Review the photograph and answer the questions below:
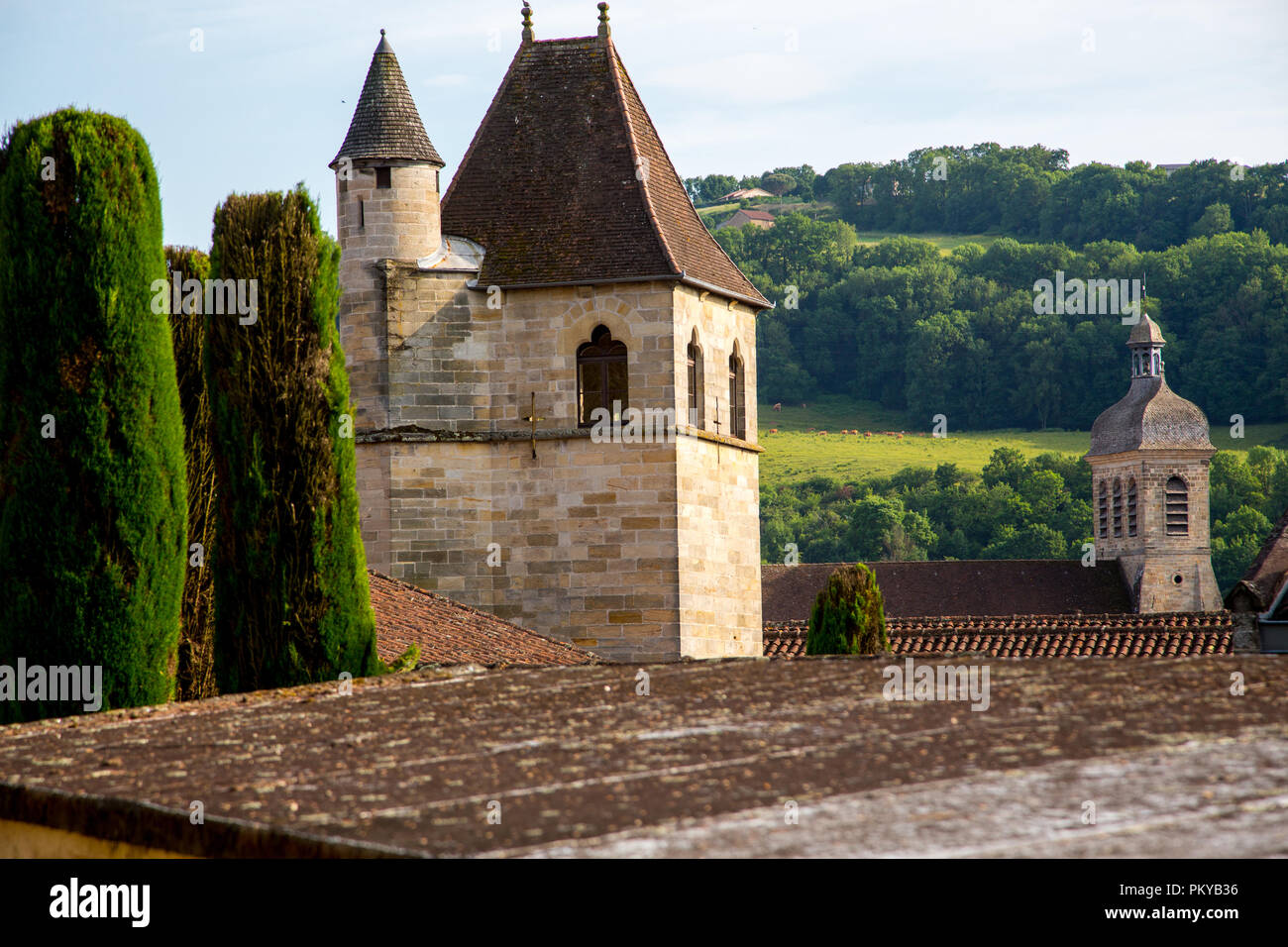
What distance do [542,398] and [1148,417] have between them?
4950cm

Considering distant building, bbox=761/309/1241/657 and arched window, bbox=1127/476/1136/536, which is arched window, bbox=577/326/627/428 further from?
arched window, bbox=1127/476/1136/536

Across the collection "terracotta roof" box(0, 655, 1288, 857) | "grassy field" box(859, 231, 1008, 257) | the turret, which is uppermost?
"grassy field" box(859, 231, 1008, 257)

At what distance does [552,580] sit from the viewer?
24.0 meters

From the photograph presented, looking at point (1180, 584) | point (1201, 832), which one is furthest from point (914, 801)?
point (1180, 584)

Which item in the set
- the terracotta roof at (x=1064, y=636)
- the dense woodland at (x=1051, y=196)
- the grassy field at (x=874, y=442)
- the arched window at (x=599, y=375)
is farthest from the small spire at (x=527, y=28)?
the dense woodland at (x=1051, y=196)

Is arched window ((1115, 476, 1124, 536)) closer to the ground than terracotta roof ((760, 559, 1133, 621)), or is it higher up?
higher up

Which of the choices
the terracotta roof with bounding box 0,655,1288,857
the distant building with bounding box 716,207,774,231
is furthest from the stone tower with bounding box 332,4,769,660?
the distant building with bounding box 716,207,774,231

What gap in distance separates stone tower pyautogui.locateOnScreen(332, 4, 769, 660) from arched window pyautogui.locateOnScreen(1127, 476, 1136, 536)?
48.2 meters

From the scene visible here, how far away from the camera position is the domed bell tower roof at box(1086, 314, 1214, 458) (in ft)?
228

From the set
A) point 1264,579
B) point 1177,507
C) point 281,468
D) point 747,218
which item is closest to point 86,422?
point 281,468

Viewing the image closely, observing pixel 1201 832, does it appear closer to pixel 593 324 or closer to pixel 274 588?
pixel 274 588

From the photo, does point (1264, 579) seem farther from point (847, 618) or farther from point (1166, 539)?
point (1166, 539)

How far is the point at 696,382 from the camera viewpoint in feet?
82.1

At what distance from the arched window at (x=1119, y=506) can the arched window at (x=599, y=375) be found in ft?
164
